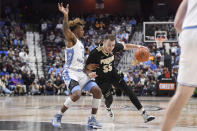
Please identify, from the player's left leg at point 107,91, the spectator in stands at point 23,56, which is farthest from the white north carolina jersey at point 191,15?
the spectator in stands at point 23,56

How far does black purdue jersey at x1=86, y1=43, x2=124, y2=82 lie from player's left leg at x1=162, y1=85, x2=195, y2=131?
13.9ft

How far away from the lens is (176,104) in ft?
11.2

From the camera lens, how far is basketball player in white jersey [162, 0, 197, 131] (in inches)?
132

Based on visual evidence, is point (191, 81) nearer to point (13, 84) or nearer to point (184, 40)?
point (184, 40)

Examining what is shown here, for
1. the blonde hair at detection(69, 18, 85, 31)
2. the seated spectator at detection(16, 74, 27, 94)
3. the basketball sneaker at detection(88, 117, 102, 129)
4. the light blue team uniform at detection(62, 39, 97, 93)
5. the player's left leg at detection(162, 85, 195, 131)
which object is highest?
the blonde hair at detection(69, 18, 85, 31)

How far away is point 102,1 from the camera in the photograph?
100 feet

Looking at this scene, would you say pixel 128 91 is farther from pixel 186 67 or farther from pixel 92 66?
pixel 186 67

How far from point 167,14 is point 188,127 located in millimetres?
21519

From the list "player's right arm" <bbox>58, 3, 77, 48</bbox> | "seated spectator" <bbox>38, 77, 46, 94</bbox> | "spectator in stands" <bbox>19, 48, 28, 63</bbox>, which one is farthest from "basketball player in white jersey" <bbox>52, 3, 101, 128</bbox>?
"spectator in stands" <bbox>19, 48, 28, 63</bbox>

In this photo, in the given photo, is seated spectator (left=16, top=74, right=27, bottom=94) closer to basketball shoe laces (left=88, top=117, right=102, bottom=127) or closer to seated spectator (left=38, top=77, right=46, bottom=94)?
seated spectator (left=38, top=77, right=46, bottom=94)

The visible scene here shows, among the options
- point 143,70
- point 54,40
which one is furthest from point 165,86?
point 54,40

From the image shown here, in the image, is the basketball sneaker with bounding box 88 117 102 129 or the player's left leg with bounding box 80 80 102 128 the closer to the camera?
the basketball sneaker with bounding box 88 117 102 129

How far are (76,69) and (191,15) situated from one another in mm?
3572

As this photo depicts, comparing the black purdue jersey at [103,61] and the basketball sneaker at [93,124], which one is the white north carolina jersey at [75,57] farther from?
the basketball sneaker at [93,124]
